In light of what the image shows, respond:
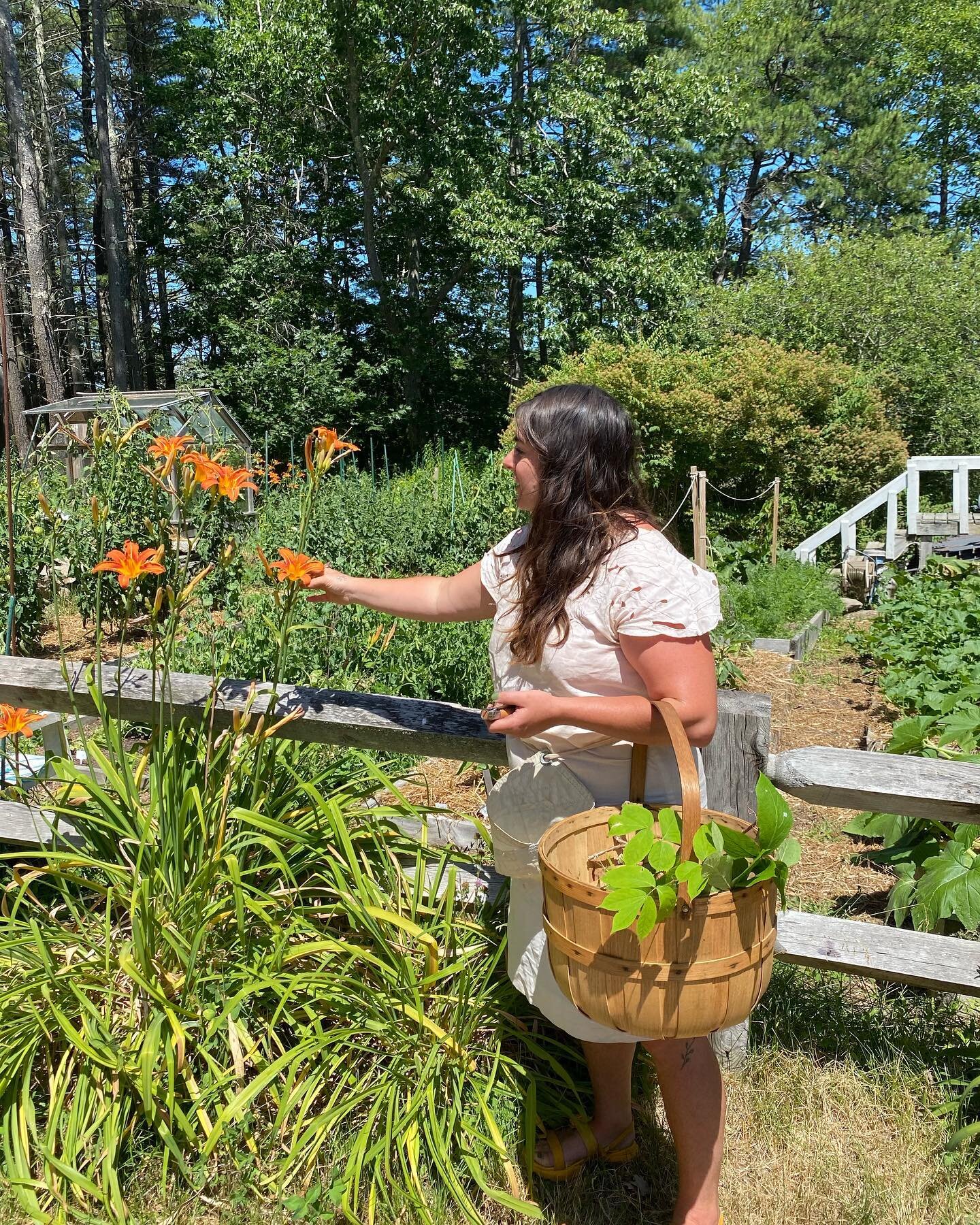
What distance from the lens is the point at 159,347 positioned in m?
26.8

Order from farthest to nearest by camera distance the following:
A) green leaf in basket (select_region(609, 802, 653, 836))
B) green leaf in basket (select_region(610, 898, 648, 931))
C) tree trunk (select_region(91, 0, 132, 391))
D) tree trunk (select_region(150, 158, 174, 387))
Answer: tree trunk (select_region(150, 158, 174, 387)), tree trunk (select_region(91, 0, 132, 391)), green leaf in basket (select_region(609, 802, 653, 836)), green leaf in basket (select_region(610, 898, 648, 931))

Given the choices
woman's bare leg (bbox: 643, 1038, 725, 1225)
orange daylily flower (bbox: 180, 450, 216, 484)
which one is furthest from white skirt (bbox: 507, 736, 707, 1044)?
orange daylily flower (bbox: 180, 450, 216, 484)

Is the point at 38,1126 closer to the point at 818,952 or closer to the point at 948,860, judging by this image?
Answer: the point at 818,952

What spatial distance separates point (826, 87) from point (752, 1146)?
86.0ft

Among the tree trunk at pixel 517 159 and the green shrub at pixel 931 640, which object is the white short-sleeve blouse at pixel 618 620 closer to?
the green shrub at pixel 931 640

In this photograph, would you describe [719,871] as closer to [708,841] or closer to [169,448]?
[708,841]

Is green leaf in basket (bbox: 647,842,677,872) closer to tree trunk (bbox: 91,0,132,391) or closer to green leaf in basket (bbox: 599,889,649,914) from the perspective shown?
green leaf in basket (bbox: 599,889,649,914)

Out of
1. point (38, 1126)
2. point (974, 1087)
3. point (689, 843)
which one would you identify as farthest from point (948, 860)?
point (38, 1126)

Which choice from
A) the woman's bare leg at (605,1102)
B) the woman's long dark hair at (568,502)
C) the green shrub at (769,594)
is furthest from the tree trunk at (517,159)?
the woman's bare leg at (605,1102)

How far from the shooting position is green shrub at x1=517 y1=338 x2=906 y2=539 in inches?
497

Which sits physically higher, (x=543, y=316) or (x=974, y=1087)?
(x=543, y=316)

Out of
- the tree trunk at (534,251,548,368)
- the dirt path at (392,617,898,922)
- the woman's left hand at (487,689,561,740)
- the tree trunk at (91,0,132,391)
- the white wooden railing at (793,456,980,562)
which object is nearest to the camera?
the woman's left hand at (487,689,561,740)

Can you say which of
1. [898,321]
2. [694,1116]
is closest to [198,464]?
[694,1116]

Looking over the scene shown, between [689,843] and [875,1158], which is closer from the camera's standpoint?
[689,843]
